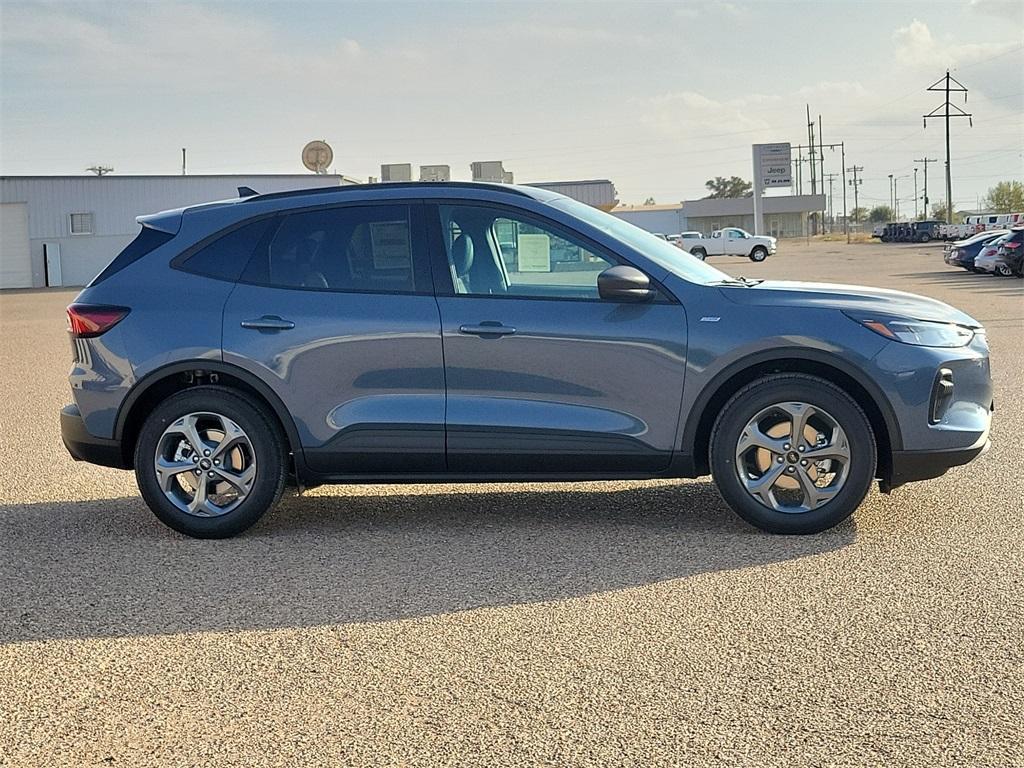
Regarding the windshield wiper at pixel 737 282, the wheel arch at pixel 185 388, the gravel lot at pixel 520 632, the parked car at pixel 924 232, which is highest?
the parked car at pixel 924 232

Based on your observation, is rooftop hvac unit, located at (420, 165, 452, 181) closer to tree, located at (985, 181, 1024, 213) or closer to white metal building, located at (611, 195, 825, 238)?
white metal building, located at (611, 195, 825, 238)

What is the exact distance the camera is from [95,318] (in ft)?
22.0

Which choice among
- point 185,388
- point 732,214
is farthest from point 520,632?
point 732,214

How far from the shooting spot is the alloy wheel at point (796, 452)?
625 cm

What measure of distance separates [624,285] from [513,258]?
2.06 ft

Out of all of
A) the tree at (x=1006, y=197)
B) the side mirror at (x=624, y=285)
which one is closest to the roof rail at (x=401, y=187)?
the side mirror at (x=624, y=285)

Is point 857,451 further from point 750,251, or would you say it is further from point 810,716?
point 750,251

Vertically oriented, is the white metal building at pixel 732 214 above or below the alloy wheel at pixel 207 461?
above

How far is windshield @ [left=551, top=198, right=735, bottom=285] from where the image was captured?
21.5 ft

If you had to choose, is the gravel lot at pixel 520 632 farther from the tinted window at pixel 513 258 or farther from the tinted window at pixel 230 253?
the tinted window at pixel 230 253

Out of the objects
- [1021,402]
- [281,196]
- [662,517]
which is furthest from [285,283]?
[1021,402]

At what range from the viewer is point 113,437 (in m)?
6.69

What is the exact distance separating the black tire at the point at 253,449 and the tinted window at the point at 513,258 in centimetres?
125

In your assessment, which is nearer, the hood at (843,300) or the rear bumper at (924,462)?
the rear bumper at (924,462)
